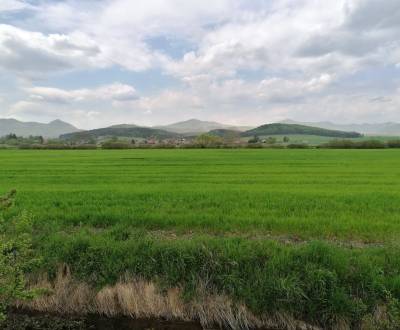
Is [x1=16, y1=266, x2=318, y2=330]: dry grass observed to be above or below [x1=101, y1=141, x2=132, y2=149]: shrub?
below

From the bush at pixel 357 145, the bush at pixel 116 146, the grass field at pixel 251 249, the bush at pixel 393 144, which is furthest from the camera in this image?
the bush at pixel 116 146

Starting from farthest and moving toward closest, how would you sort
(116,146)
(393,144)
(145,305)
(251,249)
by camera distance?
(116,146) → (393,144) → (251,249) → (145,305)

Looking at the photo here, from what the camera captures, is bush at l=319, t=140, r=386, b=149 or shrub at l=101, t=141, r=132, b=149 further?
shrub at l=101, t=141, r=132, b=149

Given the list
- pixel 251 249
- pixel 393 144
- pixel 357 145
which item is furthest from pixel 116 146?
pixel 251 249

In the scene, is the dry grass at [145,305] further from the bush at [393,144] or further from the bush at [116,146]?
the bush at [393,144]

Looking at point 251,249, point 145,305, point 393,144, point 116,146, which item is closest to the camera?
point 145,305

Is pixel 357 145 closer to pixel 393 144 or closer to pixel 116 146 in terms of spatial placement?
pixel 393 144

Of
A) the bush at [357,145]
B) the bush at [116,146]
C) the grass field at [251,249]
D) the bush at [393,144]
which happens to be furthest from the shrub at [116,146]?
the grass field at [251,249]

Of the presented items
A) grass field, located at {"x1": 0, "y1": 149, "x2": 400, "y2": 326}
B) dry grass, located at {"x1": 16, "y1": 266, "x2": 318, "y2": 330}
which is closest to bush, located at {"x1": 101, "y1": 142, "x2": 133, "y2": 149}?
grass field, located at {"x1": 0, "y1": 149, "x2": 400, "y2": 326}

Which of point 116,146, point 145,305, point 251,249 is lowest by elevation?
point 145,305

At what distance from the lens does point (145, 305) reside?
7.01 meters

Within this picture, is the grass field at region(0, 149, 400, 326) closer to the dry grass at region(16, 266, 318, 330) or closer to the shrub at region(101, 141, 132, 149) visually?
the dry grass at region(16, 266, 318, 330)

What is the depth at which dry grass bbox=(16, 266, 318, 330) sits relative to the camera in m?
6.56

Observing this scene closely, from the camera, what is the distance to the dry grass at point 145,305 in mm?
6562
